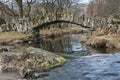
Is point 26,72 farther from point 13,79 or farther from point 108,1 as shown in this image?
point 108,1

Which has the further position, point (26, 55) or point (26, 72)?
point (26, 55)

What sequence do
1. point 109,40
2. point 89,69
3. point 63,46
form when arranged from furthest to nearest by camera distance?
point 63,46, point 109,40, point 89,69

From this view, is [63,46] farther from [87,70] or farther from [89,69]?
[87,70]

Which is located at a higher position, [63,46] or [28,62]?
[28,62]

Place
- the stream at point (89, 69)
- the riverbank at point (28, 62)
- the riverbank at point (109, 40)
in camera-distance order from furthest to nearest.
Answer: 1. the riverbank at point (109, 40)
2. the riverbank at point (28, 62)
3. the stream at point (89, 69)

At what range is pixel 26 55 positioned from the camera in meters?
22.8

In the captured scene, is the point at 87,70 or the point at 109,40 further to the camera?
the point at 109,40

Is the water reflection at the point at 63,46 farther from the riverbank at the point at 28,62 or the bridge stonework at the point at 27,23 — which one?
the riverbank at the point at 28,62

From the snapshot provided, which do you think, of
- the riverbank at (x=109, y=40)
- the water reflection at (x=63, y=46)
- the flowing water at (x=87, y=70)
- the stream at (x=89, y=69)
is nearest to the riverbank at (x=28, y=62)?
the flowing water at (x=87, y=70)

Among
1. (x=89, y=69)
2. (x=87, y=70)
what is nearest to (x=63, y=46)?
(x=89, y=69)

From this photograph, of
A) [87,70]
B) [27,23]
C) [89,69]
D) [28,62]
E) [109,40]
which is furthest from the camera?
[27,23]

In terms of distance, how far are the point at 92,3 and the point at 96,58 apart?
233 ft

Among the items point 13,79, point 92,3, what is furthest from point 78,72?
point 92,3

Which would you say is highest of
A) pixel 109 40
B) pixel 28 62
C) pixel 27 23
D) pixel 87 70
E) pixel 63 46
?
pixel 27 23
